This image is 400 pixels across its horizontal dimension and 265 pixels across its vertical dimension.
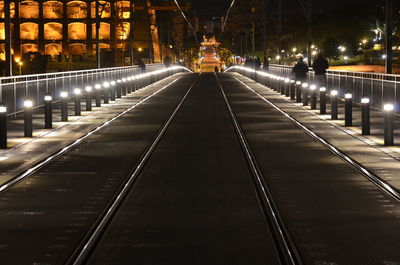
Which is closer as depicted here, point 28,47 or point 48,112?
point 48,112

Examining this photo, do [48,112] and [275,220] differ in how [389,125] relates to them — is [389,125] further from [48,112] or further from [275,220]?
[48,112]

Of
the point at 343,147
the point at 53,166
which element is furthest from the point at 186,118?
the point at 53,166

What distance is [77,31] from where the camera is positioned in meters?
176

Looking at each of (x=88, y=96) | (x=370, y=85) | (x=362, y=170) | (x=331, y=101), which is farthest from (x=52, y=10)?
(x=362, y=170)

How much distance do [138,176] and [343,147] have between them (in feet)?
21.6

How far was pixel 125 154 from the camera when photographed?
19484 mm

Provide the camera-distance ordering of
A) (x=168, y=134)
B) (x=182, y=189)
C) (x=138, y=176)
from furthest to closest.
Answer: (x=168, y=134), (x=138, y=176), (x=182, y=189)

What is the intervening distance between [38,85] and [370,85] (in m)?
11.9

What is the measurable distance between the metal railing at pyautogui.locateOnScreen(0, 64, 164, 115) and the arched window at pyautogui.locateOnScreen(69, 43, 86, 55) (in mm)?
127009

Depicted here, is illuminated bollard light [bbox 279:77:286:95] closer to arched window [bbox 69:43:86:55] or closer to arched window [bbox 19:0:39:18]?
arched window [bbox 69:43:86:55]

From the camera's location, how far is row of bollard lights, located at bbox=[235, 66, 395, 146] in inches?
825

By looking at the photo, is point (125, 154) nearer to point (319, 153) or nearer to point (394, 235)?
point (319, 153)

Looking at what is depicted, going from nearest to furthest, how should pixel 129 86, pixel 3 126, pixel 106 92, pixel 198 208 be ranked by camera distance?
pixel 198 208, pixel 3 126, pixel 106 92, pixel 129 86

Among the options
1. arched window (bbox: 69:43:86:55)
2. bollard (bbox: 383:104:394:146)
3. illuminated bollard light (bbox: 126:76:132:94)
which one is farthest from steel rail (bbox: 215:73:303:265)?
arched window (bbox: 69:43:86:55)
